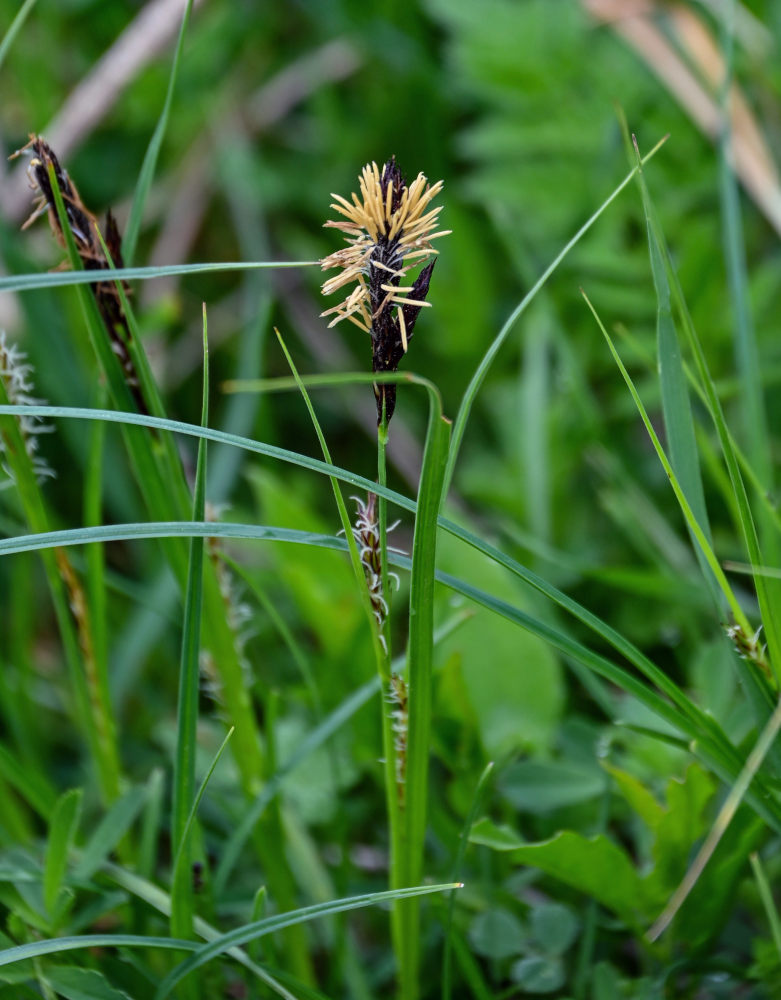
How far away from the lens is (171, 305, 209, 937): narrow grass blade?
709 millimetres

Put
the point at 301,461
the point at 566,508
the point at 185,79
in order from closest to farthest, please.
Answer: the point at 301,461
the point at 566,508
the point at 185,79

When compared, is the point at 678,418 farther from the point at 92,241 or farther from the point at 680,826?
the point at 92,241

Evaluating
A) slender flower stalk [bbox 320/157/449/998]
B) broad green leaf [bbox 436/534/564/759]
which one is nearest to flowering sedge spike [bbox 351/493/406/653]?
slender flower stalk [bbox 320/157/449/998]

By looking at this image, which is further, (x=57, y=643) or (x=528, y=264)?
(x=57, y=643)

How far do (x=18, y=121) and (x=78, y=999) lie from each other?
2.00 m

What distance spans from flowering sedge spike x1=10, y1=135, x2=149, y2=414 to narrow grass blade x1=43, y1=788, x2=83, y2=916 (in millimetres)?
352

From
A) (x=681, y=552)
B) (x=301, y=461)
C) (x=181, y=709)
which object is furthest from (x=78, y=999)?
(x=681, y=552)

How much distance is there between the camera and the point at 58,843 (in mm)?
785

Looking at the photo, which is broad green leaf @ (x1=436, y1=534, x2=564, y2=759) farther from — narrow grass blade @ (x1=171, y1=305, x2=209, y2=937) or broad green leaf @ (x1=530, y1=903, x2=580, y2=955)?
narrow grass blade @ (x1=171, y1=305, x2=209, y2=937)

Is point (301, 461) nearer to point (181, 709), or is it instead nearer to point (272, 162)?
point (181, 709)

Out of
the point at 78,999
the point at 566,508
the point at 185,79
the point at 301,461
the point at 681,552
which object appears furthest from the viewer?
the point at 185,79

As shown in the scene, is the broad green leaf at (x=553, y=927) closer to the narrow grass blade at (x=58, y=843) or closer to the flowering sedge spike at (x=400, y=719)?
the flowering sedge spike at (x=400, y=719)

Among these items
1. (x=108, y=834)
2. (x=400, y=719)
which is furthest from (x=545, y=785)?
(x=108, y=834)

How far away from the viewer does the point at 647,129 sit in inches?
64.2
